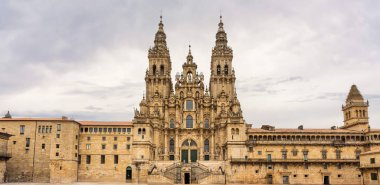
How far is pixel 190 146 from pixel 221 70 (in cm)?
2109

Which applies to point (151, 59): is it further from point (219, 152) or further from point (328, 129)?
point (328, 129)

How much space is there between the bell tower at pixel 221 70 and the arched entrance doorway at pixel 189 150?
44.6 ft

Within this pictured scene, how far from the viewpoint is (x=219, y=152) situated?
8912cm

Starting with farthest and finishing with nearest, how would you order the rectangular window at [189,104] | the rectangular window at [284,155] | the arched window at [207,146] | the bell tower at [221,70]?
1. the bell tower at [221,70]
2. the rectangular window at [189,104]
3. the arched window at [207,146]
4. the rectangular window at [284,155]

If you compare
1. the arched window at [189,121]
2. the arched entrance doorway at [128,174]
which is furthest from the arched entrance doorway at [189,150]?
the arched entrance doorway at [128,174]

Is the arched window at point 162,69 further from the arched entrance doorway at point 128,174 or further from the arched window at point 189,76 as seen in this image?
the arched entrance doorway at point 128,174

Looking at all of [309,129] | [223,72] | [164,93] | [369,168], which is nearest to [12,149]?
[164,93]

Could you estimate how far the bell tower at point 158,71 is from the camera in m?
96.2

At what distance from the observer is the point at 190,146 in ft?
302

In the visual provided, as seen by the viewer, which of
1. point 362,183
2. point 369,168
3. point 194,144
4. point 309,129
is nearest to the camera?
point 369,168

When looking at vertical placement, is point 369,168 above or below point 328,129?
below

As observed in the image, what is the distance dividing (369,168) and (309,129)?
17.8 meters

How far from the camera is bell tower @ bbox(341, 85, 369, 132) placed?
89.6m

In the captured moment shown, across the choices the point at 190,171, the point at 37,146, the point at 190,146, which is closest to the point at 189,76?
the point at 190,146
